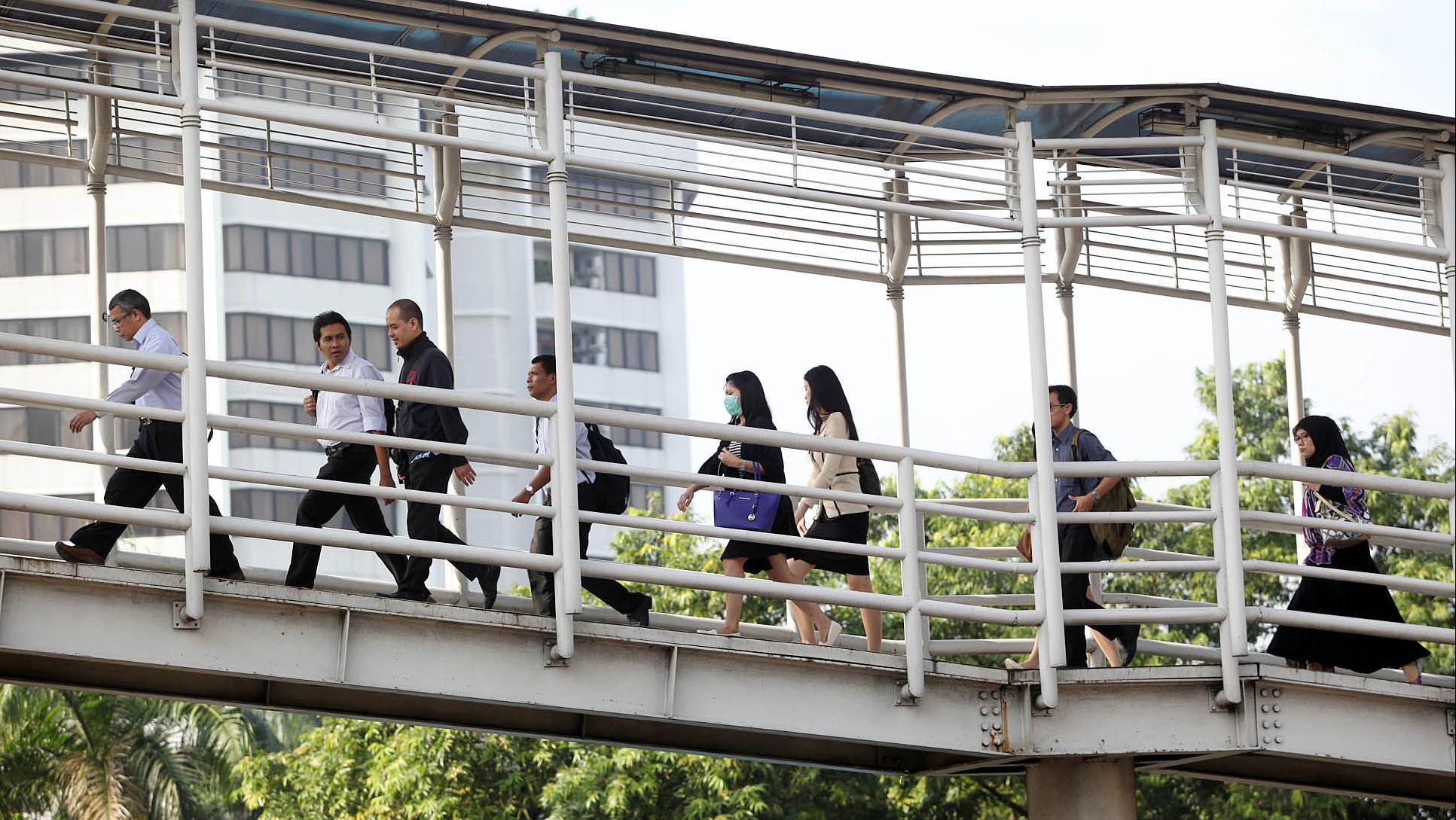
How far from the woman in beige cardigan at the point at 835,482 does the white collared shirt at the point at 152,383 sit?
330cm

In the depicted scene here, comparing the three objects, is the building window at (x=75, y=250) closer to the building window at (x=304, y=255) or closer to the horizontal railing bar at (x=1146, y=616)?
the building window at (x=304, y=255)

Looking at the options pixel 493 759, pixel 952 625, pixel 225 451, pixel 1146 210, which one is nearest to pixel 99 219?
pixel 1146 210

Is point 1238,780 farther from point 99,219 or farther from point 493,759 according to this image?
point 493,759

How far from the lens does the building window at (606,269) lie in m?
83.9

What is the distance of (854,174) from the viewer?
41.2 ft

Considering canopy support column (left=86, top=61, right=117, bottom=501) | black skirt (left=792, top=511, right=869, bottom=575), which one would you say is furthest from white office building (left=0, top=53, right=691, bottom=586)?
black skirt (left=792, top=511, right=869, bottom=575)

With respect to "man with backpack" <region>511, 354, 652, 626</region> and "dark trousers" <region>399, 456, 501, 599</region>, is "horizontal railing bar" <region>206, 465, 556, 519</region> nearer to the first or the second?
"dark trousers" <region>399, 456, 501, 599</region>

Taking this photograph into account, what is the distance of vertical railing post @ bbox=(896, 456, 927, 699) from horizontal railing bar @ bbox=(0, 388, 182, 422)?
349 centimetres

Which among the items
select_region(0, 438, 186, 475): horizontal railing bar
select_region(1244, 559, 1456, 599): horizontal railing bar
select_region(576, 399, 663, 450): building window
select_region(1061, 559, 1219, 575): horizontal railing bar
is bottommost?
select_region(1244, 559, 1456, 599): horizontal railing bar

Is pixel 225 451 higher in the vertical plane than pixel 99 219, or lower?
higher

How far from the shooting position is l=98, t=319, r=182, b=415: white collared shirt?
30.9 ft

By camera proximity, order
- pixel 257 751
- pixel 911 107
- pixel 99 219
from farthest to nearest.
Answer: pixel 257 751, pixel 911 107, pixel 99 219

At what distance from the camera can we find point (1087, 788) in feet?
35.8

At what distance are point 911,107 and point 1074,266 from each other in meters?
1.64
